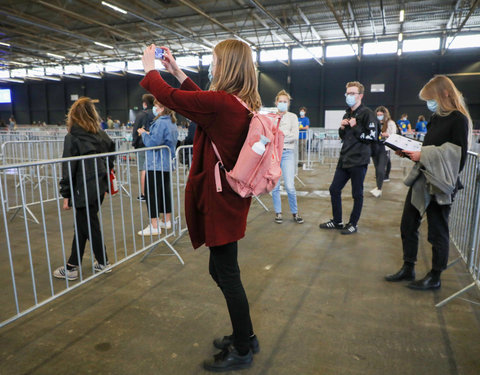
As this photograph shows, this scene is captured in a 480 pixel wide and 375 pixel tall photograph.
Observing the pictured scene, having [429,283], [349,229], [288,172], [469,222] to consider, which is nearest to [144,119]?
[288,172]

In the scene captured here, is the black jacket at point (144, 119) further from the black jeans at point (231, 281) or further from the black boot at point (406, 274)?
the black boot at point (406, 274)

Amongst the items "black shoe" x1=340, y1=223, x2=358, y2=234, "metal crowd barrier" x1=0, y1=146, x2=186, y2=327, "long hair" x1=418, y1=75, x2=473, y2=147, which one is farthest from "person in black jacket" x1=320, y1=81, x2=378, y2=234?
"metal crowd barrier" x1=0, y1=146, x2=186, y2=327

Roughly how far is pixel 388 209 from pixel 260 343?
425cm

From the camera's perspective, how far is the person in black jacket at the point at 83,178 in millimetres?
2913

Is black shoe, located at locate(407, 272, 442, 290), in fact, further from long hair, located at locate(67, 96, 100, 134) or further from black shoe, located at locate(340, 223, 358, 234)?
long hair, located at locate(67, 96, 100, 134)

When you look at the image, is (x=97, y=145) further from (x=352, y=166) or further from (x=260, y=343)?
(x=352, y=166)

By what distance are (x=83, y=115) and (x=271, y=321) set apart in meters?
2.29

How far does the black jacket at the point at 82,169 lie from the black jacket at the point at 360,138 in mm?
2714

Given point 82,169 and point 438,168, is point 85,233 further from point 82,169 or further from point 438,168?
point 438,168

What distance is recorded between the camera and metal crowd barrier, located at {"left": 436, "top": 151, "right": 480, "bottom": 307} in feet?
9.04

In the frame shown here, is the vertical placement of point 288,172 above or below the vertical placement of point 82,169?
below

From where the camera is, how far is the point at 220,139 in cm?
168

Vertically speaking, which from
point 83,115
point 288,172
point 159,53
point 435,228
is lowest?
point 435,228

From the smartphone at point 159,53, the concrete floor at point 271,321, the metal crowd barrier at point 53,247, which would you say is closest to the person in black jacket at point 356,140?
the concrete floor at point 271,321
